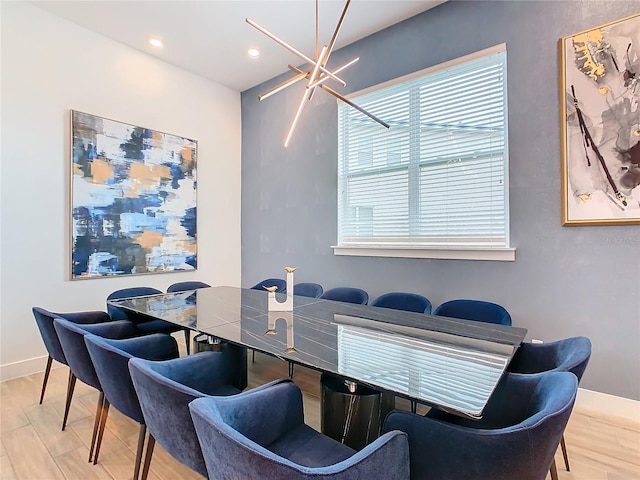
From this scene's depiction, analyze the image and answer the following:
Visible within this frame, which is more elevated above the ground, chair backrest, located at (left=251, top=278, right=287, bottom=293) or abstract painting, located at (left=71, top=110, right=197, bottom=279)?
abstract painting, located at (left=71, top=110, right=197, bottom=279)

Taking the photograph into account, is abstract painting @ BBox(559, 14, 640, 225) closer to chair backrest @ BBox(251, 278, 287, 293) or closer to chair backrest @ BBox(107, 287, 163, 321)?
chair backrest @ BBox(251, 278, 287, 293)

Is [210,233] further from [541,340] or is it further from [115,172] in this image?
[541,340]

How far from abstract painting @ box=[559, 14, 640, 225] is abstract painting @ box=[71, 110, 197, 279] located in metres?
4.08

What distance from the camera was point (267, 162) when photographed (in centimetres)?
477

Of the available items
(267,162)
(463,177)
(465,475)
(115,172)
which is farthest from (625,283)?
(115,172)

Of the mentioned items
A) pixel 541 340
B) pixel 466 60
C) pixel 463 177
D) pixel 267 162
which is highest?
pixel 466 60

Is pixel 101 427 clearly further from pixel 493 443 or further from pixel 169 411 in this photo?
pixel 493 443

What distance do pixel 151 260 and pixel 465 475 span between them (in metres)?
3.94

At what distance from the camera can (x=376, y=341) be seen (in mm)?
1743

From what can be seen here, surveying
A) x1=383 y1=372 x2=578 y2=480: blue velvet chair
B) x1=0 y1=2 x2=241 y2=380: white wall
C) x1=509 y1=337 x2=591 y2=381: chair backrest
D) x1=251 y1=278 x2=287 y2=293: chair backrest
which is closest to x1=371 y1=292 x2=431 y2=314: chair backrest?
x1=509 y1=337 x2=591 y2=381: chair backrest

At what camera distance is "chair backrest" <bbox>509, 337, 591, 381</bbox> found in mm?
1555

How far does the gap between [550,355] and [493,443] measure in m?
0.98

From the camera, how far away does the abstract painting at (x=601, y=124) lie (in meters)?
2.34

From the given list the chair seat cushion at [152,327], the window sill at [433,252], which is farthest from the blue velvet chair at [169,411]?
the window sill at [433,252]
